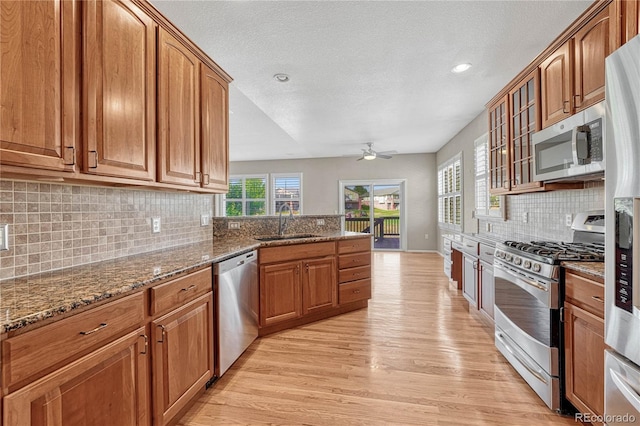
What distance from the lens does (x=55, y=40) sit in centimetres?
123

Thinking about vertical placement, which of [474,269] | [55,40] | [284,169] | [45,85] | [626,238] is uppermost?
[284,169]

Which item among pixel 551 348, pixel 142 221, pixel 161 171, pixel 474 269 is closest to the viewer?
pixel 551 348

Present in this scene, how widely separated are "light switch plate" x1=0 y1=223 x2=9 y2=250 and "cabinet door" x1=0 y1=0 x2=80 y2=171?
398 millimetres

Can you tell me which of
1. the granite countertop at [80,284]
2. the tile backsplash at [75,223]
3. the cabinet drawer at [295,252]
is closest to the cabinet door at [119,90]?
the tile backsplash at [75,223]

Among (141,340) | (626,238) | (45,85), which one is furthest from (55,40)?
(626,238)

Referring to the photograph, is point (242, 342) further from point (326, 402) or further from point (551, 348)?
point (551, 348)

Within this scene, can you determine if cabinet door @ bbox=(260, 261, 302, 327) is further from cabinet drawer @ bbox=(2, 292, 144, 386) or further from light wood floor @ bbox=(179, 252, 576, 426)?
cabinet drawer @ bbox=(2, 292, 144, 386)

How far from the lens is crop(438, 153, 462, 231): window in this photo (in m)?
5.68

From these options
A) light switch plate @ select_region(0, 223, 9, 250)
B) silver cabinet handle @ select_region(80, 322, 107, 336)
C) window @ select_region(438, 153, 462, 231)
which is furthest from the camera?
window @ select_region(438, 153, 462, 231)

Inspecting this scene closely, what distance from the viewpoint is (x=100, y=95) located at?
1.42 metres

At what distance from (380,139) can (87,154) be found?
536cm

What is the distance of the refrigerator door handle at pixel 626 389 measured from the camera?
3.72 ft

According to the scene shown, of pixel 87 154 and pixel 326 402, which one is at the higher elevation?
pixel 87 154

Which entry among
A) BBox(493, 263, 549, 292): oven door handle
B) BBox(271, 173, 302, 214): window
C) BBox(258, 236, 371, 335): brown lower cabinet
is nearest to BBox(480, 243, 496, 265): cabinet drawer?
BBox(493, 263, 549, 292): oven door handle
